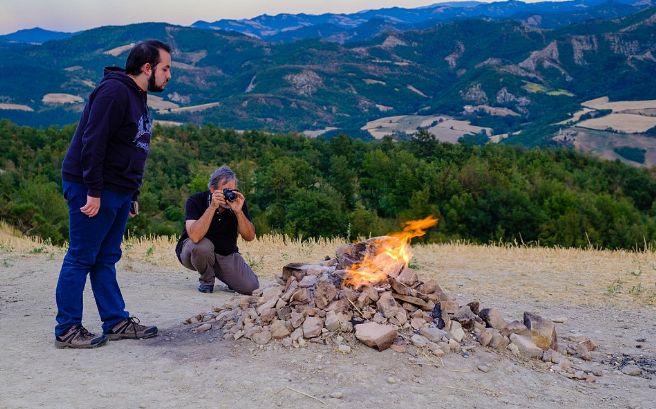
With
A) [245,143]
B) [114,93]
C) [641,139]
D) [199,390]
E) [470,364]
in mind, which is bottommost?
[641,139]

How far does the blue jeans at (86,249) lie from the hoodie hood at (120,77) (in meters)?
0.85

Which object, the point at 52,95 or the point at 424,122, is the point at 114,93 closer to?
the point at 424,122

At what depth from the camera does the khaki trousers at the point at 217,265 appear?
7.42m

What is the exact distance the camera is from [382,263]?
6.09 m

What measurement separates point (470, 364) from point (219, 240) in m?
3.51

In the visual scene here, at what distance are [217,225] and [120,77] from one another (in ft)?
9.27

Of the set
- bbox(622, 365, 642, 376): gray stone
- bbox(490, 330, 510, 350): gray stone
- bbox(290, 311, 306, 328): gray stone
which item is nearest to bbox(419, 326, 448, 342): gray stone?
bbox(490, 330, 510, 350): gray stone

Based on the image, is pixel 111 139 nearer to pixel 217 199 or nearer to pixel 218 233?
pixel 217 199

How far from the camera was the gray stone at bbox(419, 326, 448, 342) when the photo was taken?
17.7 ft

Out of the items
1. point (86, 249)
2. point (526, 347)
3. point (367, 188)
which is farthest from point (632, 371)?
point (367, 188)

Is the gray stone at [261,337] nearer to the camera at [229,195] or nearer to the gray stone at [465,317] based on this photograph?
the camera at [229,195]

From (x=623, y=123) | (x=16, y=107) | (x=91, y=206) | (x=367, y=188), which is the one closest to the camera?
(x=91, y=206)

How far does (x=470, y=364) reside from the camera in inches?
202

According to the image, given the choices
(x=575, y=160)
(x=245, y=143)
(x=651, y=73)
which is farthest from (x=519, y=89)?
(x=245, y=143)
